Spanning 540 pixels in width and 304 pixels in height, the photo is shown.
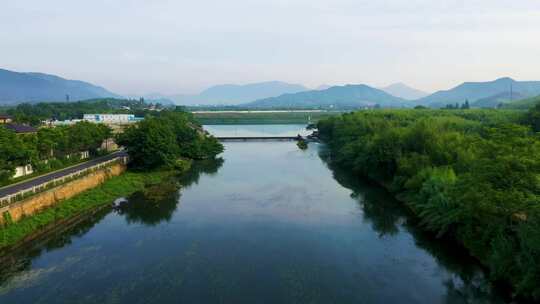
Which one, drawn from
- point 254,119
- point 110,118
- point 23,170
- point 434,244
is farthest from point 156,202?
Answer: point 254,119

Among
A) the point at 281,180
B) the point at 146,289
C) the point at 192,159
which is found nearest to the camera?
the point at 146,289

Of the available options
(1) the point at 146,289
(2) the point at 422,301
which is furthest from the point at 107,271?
(2) the point at 422,301

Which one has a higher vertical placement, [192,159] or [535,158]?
[535,158]

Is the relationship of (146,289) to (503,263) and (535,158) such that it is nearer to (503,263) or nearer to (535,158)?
(503,263)

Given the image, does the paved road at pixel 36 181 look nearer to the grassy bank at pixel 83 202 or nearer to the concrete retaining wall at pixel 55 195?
the concrete retaining wall at pixel 55 195

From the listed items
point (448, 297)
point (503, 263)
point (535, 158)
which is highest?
point (535, 158)

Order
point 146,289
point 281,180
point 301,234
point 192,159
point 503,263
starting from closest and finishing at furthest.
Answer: point 503,263, point 146,289, point 301,234, point 281,180, point 192,159

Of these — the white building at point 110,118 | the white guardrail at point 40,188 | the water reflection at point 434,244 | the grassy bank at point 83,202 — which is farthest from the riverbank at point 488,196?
the white building at point 110,118

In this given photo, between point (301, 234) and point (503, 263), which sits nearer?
point (503, 263)
